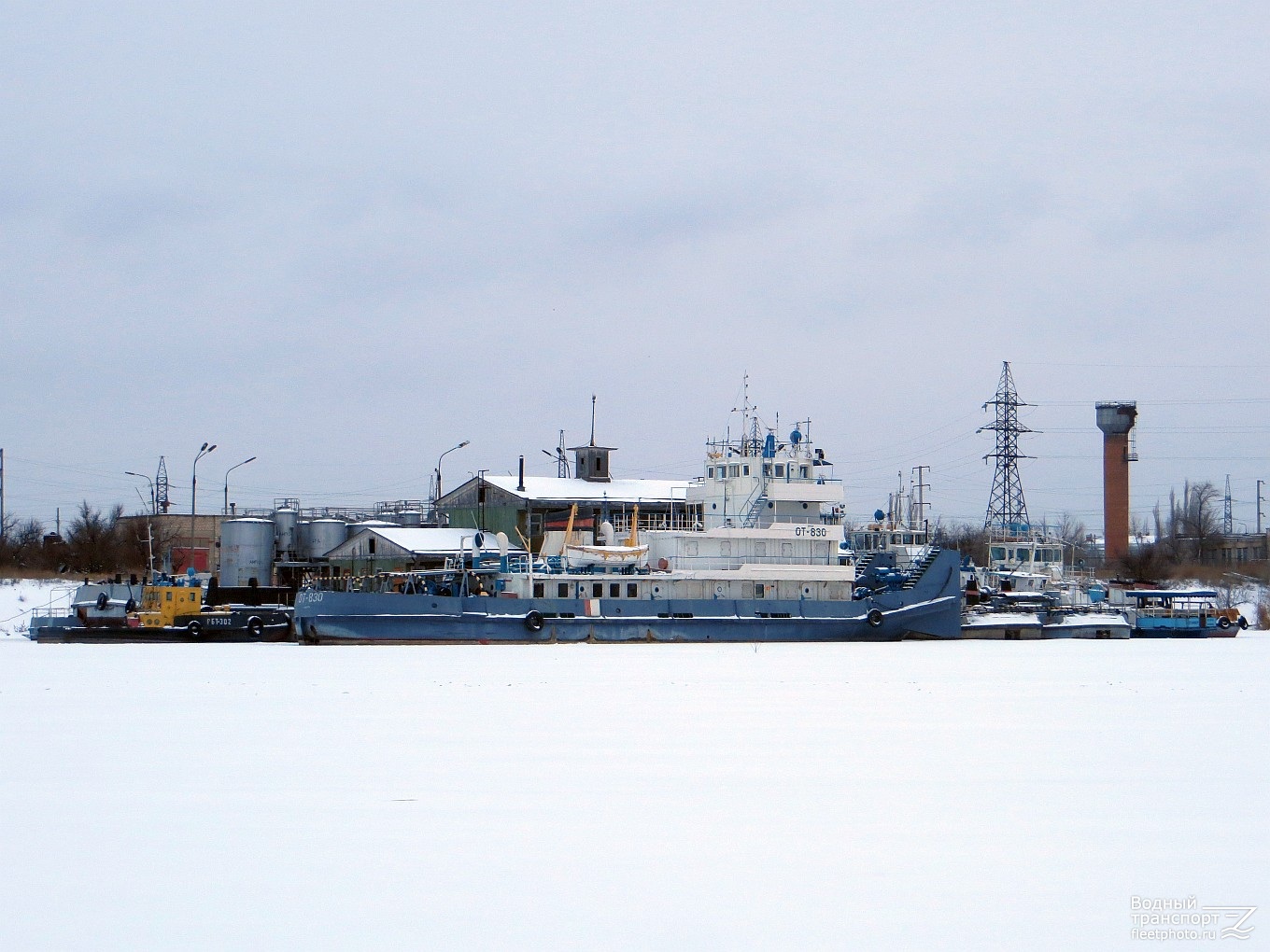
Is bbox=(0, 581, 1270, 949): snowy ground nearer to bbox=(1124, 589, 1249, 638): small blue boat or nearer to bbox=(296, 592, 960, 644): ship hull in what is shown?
bbox=(296, 592, 960, 644): ship hull

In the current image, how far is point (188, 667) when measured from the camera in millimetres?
29734

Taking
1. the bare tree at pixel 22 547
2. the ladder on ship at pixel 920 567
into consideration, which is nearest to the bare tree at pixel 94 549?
the bare tree at pixel 22 547

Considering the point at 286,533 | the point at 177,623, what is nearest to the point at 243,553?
the point at 286,533

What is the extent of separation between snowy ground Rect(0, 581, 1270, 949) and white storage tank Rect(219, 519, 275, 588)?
1625 inches

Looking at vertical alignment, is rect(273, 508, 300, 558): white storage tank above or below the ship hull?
above

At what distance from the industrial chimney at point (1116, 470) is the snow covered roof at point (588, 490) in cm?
4347

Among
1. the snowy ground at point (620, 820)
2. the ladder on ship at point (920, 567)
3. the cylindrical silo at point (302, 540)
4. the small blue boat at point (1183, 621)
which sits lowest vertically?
the small blue boat at point (1183, 621)

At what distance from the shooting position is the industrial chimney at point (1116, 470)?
96062 millimetres

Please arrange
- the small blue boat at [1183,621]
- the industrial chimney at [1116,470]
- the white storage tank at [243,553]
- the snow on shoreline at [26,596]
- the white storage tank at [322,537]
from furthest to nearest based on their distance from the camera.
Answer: the industrial chimney at [1116,470], the white storage tank at [322,537], the white storage tank at [243,553], the snow on shoreline at [26,596], the small blue boat at [1183,621]

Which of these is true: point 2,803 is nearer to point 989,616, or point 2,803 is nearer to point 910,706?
point 910,706

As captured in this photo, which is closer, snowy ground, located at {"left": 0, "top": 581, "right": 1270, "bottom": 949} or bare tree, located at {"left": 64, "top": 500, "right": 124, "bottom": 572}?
snowy ground, located at {"left": 0, "top": 581, "right": 1270, "bottom": 949}

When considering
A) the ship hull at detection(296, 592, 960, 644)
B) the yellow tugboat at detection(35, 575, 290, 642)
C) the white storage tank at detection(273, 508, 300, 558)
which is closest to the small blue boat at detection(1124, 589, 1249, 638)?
the ship hull at detection(296, 592, 960, 644)

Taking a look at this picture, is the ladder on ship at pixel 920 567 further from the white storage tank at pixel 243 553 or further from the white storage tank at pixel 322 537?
the white storage tank at pixel 243 553

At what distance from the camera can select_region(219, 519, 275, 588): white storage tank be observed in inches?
2426
